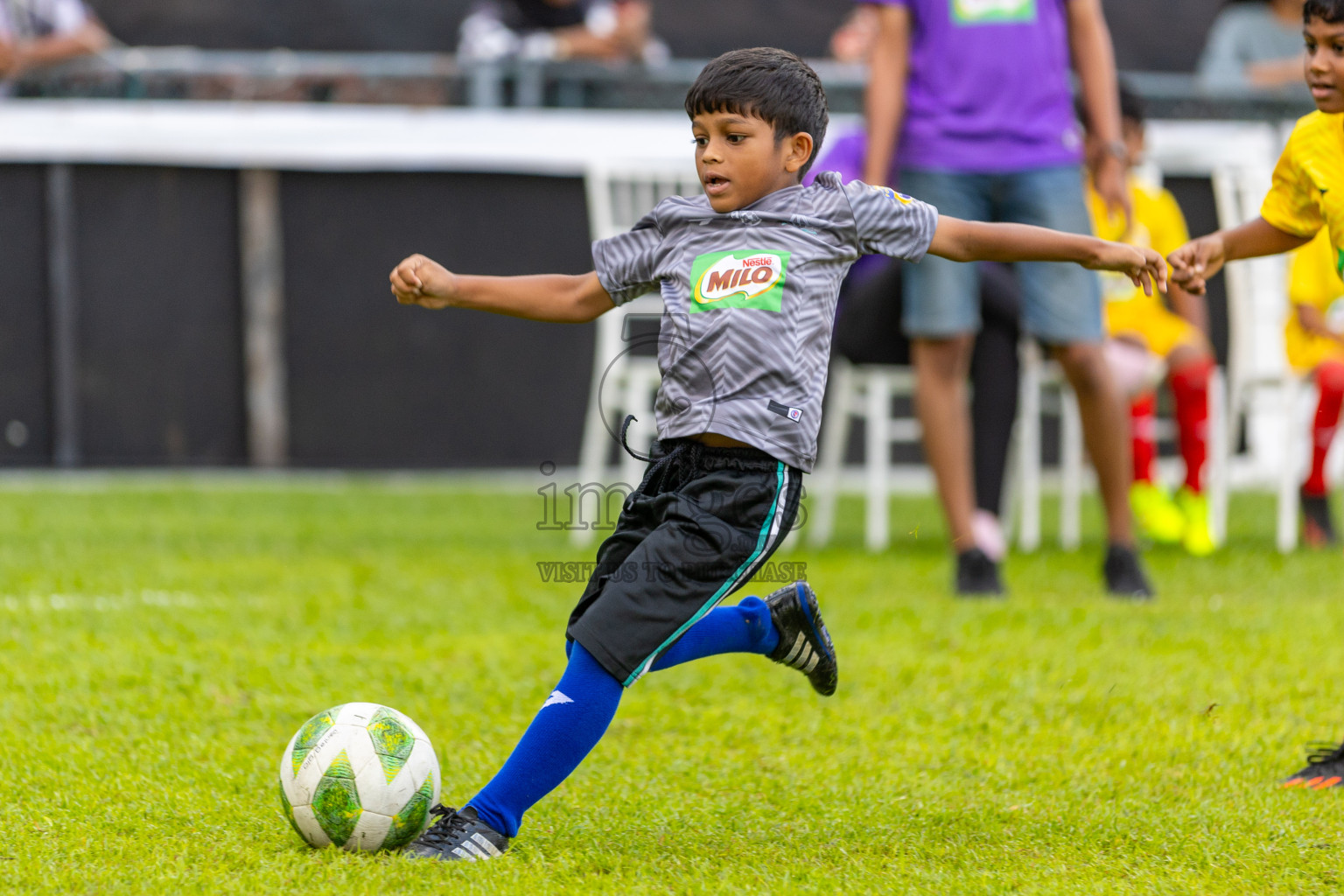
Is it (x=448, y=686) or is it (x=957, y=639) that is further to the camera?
(x=957, y=639)

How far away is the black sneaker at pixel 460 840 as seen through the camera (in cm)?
209

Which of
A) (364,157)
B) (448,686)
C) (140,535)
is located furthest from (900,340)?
(364,157)

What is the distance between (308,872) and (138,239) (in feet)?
19.1

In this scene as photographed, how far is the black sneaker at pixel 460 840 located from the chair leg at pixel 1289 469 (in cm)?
387

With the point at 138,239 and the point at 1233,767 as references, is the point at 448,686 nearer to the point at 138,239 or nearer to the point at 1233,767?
the point at 1233,767

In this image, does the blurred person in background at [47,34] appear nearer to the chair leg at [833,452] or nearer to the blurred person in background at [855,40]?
the blurred person in background at [855,40]

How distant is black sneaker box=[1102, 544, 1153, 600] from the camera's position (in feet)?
13.8

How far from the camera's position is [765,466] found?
2254 mm

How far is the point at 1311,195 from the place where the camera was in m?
2.59

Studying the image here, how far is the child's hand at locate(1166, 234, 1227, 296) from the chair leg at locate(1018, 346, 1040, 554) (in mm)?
2717

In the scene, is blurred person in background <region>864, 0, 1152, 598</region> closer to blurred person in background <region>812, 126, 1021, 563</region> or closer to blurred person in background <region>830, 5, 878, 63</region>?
blurred person in background <region>812, 126, 1021, 563</region>

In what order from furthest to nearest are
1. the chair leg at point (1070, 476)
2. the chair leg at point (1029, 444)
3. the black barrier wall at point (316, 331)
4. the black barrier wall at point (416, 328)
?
1. the black barrier wall at point (416, 328)
2. the black barrier wall at point (316, 331)
3. the chair leg at point (1070, 476)
4. the chair leg at point (1029, 444)

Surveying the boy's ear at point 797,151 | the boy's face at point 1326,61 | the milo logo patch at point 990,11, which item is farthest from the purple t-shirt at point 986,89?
the boy's ear at point 797,151

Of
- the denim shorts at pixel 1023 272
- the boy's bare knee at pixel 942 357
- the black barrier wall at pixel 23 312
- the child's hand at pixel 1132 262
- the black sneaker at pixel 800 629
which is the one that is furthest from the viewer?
the black barrier wall at pixel 23 312
